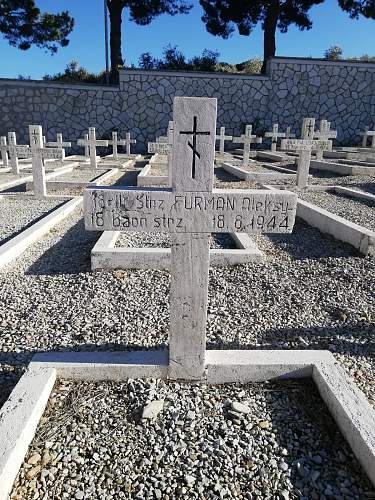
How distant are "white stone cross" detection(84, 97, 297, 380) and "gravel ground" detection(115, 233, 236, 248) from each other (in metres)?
2.41

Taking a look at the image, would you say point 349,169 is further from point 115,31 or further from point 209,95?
point 115,31

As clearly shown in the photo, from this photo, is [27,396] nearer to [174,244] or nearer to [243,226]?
[174,244]

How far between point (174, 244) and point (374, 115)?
21.6 m

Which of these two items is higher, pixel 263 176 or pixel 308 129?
pixel 308 129

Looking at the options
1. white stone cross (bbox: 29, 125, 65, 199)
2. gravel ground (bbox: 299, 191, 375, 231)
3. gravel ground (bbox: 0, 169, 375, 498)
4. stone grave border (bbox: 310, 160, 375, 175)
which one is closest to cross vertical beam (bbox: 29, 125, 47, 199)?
white stone cross (bbox: 29, 125, 65, 199)

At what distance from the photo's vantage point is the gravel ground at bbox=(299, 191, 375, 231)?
18.0 ft

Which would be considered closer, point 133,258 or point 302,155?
point 133,258

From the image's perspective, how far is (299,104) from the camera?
64.1ft

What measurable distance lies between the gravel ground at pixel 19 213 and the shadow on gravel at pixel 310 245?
3411 mm

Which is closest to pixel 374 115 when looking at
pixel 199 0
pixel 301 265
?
pixel 199 0

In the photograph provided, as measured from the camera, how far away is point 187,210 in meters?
1.89

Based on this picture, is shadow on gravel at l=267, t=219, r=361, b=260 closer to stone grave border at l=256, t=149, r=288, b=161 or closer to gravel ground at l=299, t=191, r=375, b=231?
gravel ground at l=299, t=191, r=375, b=231

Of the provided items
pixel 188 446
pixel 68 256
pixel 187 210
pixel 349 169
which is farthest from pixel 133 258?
pixel 349 169

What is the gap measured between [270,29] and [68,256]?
68.5ft
